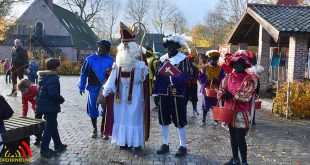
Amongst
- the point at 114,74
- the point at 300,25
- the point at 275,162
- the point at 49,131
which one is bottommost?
the point at 275,162

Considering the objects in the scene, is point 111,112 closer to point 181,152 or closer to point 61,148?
point 61,148

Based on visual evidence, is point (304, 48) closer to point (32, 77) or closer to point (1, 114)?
point (32, 77)

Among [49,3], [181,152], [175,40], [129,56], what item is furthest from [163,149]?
[49,3]

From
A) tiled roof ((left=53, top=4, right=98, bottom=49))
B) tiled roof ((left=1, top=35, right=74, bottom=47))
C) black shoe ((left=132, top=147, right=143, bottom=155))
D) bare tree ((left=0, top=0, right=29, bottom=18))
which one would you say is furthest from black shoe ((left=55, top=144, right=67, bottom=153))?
tiled roof ((left=53, top=4, right=98, bottom=49))

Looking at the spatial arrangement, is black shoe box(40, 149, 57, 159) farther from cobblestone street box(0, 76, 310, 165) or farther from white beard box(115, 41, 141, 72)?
white beard box(115, 41, 141, 72)

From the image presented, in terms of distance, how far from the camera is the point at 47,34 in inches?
1879

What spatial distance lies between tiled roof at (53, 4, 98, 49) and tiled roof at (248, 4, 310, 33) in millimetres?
35816

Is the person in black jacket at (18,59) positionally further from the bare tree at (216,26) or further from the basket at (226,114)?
the bare tree at (216,26)

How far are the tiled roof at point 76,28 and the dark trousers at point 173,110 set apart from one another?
141 ft

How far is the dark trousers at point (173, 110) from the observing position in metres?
6.43

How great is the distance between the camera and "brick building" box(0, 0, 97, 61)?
45.2 meters

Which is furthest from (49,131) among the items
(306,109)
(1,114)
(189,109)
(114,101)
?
(306,109)

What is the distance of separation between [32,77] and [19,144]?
9.94 metres

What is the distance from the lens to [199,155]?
651 centimetres
